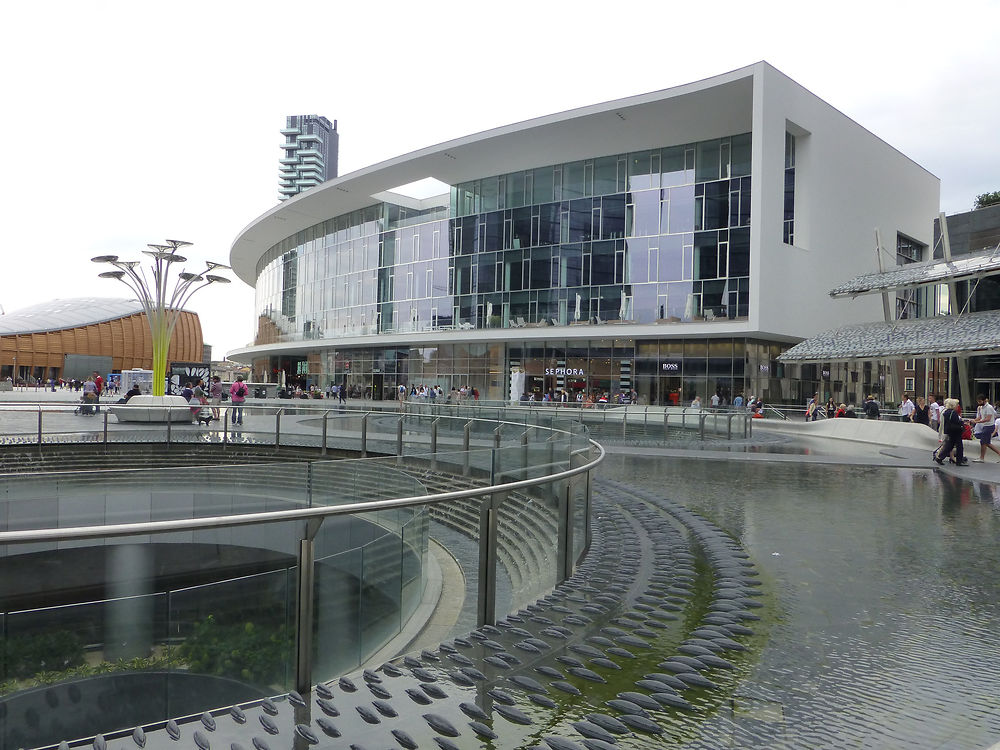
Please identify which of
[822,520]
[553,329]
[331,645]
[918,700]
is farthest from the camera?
[553,329]

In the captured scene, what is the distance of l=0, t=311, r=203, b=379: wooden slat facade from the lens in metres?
93.8

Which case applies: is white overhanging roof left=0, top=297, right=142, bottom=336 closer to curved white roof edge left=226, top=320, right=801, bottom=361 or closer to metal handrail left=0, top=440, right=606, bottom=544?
curved white roof edge left=226, top=320, right=801, bottom=361

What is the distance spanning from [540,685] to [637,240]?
37992 mm

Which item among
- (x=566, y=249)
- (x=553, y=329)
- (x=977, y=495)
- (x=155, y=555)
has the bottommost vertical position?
(x=977, y=495)

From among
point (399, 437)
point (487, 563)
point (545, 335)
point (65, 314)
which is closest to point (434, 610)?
point (487, 563)

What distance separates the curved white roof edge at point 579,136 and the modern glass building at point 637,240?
125 millimetres

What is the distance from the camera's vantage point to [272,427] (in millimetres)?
19281

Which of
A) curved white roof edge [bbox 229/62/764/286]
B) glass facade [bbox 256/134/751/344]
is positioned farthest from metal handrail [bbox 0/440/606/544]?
curved white roof edge [bbox 229/62/764/286]

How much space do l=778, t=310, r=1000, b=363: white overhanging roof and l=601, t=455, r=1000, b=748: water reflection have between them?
2299 centimetres

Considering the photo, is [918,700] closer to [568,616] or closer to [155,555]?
[568,616]

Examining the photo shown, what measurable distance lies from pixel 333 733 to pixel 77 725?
3.23ft

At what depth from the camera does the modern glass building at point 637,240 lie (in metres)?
36.0

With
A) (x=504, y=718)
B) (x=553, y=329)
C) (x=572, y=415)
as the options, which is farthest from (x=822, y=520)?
(x=553, y=329)

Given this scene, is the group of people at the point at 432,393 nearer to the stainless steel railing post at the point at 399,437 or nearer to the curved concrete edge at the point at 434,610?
the stainless steel railing post at the point at 399,437
